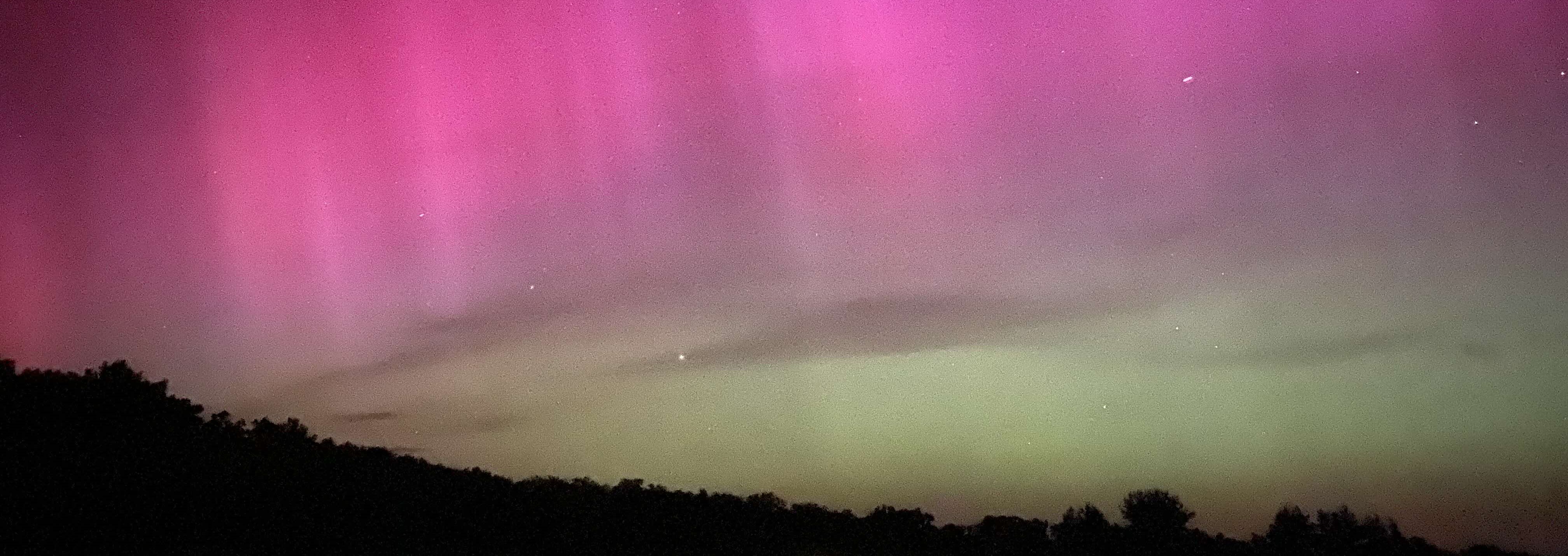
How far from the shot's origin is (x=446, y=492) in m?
24.8

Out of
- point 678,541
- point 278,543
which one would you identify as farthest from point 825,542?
point 278,543

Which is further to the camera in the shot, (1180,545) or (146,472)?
(1180,545)

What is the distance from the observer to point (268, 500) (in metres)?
17.8

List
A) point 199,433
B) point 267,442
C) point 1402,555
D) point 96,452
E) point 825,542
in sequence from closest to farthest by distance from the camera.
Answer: point 96,452, point 199,433, point 267,442, point 825,542, point 1402,555

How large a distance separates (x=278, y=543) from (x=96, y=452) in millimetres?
4813

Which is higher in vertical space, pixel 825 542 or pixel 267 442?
pixel 267 442

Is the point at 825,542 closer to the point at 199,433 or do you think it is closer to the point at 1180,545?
the point at 199,433

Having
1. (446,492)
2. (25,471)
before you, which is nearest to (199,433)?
(446,492)

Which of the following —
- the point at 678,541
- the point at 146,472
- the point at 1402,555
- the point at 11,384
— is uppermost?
the point at 11,384

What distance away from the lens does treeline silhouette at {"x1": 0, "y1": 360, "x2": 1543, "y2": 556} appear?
14.6 meters

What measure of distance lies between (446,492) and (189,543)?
10.4 m

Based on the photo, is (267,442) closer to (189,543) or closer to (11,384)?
(11,384)

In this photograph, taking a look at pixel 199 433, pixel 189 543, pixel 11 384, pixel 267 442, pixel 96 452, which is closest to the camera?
pixel 189 543

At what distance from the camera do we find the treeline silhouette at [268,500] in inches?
575
